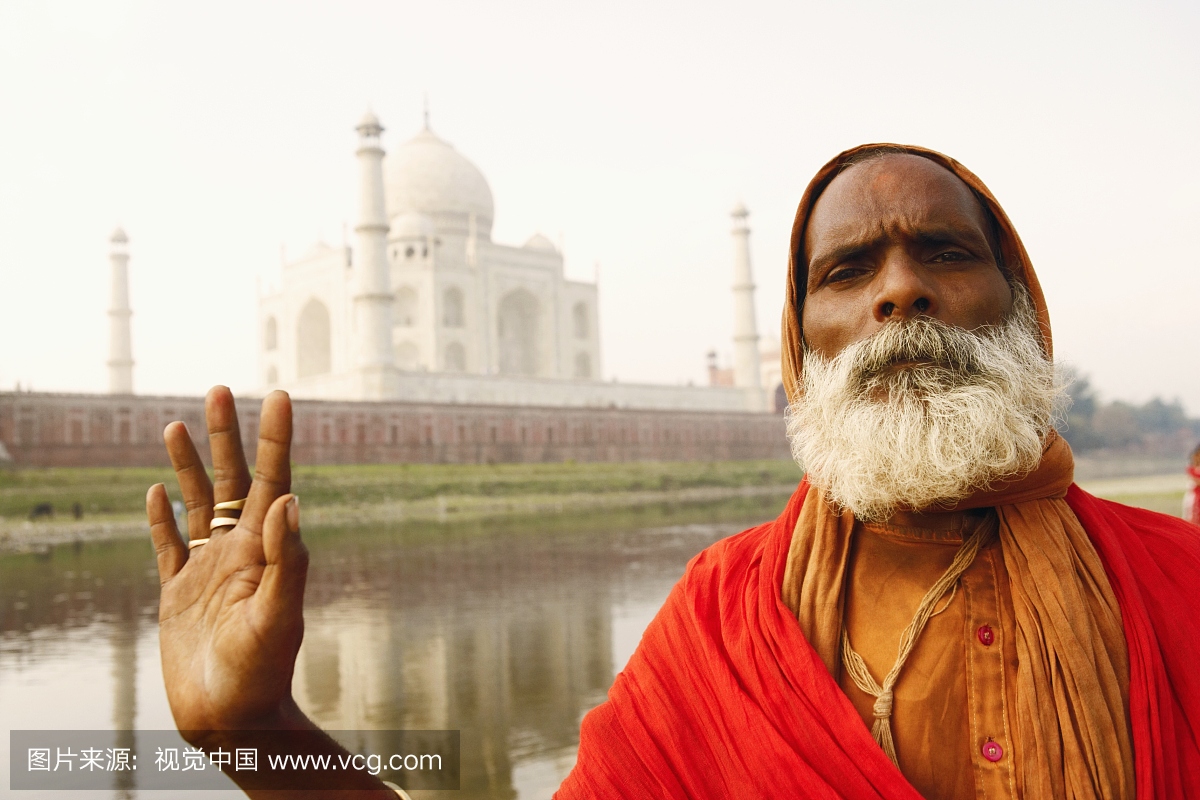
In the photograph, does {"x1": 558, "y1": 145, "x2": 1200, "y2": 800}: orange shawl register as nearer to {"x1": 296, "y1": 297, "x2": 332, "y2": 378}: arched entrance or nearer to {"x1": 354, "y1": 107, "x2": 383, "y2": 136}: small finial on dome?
{"x1": 354, "y1": 107, "x2": 383, "y2": 136}: small finial on dome

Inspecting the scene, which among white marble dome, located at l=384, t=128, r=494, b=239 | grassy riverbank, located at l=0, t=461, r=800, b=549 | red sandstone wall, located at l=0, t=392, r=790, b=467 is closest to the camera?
grassy riverbank, located at l=0, t=461, r=800, b=549

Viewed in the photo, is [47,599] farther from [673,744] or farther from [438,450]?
[438,450]

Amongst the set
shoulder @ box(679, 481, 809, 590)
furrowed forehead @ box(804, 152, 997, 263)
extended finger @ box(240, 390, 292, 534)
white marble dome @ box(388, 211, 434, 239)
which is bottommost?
shoulder @ box(679, 481, 809, 590)

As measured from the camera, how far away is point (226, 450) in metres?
1.20

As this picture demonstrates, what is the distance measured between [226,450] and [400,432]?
23.1 metres

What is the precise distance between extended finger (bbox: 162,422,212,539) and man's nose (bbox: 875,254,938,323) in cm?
90

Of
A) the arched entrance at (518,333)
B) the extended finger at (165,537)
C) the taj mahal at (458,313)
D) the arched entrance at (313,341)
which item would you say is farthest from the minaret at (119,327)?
the extended finger at (165,537)

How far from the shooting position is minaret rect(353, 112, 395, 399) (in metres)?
25.2

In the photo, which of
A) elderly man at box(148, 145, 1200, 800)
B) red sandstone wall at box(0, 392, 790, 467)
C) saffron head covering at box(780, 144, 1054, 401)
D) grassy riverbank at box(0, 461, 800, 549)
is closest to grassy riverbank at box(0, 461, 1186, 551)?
grassy riverbank at box(0, 461, 800, 549)

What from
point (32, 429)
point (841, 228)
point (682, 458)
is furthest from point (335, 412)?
point (841, 228)

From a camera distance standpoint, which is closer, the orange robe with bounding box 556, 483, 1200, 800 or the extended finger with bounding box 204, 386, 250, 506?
the orange robe with bounding box 556, 483, 1200, 800

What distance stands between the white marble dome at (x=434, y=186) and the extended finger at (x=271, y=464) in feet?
110

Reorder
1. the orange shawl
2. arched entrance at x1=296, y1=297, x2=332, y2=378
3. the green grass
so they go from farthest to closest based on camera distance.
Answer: arched entrance at x1=296, y1=297, x2=332, y2=378 → the green grass → the orange shawl

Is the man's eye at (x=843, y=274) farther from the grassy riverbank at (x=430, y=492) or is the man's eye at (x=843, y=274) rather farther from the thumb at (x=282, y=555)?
the grassy riverbank at (x=430, y=492)
